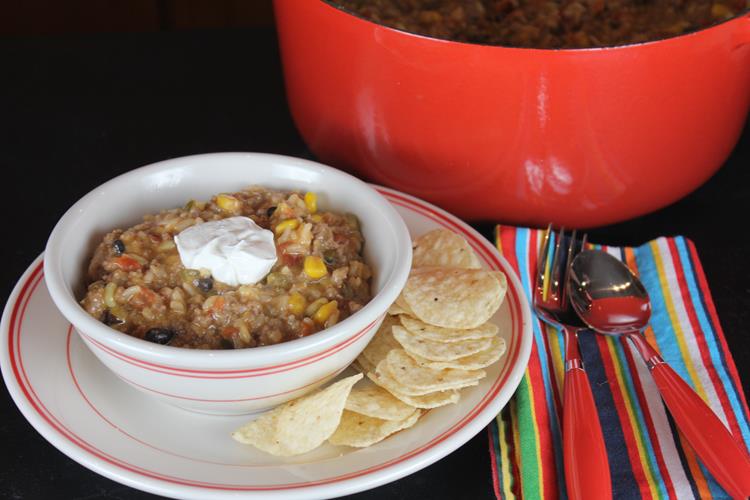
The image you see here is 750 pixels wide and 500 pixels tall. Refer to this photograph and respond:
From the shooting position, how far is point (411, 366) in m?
1.86

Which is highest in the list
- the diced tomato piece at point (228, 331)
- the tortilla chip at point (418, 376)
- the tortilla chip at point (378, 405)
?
the diced tomato piece at point (228, 331)

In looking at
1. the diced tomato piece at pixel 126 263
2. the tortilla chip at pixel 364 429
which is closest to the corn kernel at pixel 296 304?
the tortilla chip at pixel 364 429

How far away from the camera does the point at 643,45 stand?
6.64ft

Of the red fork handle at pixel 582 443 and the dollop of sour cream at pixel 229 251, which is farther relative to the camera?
the dollop of sour cream at pixel 229 251

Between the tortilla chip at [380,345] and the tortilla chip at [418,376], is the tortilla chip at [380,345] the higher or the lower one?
the lower one

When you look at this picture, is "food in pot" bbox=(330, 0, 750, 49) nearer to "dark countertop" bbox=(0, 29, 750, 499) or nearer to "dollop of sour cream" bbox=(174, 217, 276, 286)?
"dark countertop" bbox=(0, 29, 750, 499)

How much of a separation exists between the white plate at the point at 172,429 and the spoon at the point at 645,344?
0.21m

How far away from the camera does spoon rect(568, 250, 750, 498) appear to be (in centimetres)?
171

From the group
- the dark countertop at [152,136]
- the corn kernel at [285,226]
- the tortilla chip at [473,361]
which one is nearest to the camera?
the tortilla chip at [473,361]

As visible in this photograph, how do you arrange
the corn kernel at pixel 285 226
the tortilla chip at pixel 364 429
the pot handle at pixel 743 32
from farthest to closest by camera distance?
the pot handle at pixel 743 32
the corn kernel at pixel 285 226
the tortilla chip at pixel 364 429

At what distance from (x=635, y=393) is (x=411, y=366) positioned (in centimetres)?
50

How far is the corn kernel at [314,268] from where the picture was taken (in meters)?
1.92

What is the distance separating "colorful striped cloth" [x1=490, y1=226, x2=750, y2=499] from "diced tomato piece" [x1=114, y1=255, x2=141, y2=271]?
803 millimetres

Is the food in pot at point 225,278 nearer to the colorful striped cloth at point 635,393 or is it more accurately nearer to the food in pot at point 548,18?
the colorful striped cloth at point 635,393
